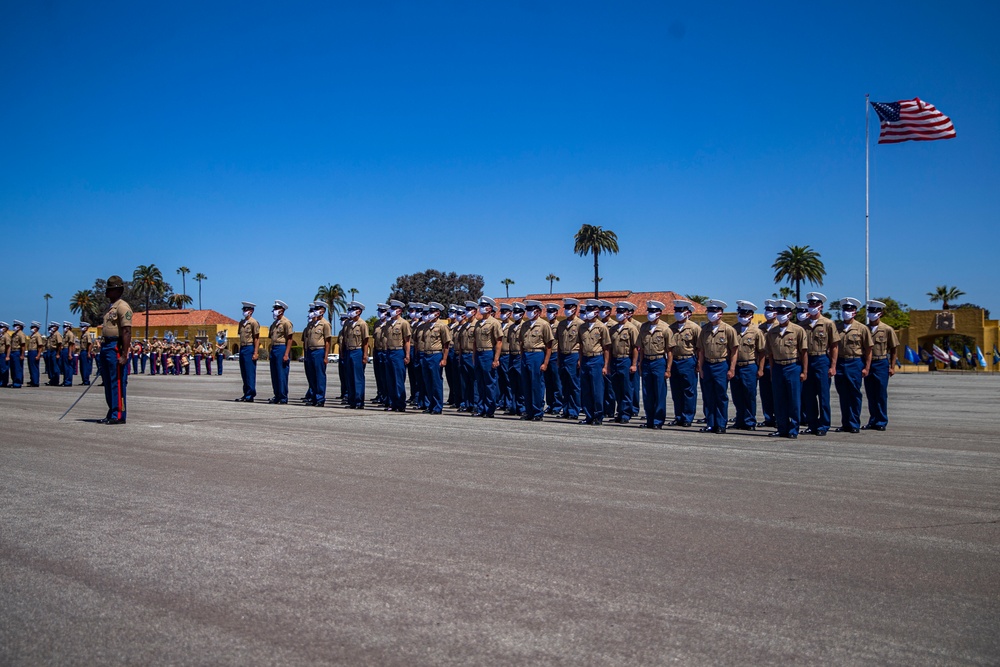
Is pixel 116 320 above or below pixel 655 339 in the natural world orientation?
above

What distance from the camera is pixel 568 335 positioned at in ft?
51.8

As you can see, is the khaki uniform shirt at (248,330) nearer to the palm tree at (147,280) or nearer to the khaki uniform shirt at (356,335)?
the khaki uniform shirt at (356,335)

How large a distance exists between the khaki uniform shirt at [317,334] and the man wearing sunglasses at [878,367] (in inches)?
411

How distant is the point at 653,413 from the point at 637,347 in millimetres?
1629

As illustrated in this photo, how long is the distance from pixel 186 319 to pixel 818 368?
358 feet

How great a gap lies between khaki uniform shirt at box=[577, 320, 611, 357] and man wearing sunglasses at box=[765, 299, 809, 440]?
2.84m

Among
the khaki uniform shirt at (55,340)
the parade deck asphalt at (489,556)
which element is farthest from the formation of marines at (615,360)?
the khaki uniform shirt at (55,340)

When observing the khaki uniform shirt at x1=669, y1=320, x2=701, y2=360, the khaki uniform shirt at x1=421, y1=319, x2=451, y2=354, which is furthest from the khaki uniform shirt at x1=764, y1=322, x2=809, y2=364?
the khaki uniform shirt at x1=421, y1=319, x2=451, y2=354

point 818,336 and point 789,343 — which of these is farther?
point 818,336

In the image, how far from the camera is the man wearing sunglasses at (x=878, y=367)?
1378cm

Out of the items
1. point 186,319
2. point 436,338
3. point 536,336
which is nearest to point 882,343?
point 536,336

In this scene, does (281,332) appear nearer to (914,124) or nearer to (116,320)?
(116,320)

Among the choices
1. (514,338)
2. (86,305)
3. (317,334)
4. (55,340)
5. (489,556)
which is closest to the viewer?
(489,556)

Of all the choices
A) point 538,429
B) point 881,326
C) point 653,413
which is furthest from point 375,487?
point 881,326
